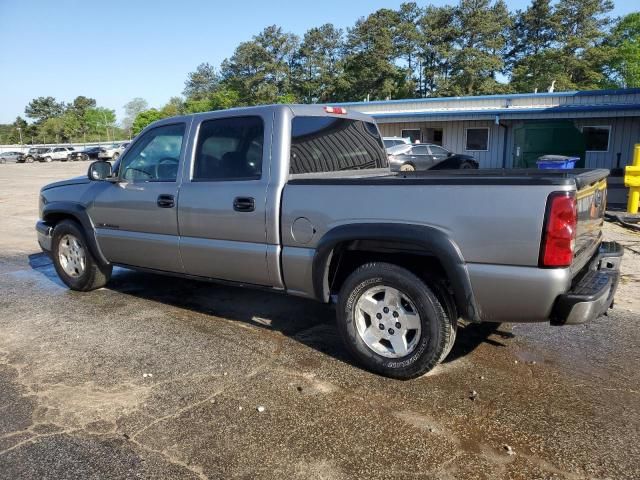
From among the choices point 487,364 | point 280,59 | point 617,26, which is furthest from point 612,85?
point 487,364

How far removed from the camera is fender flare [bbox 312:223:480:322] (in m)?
3.22

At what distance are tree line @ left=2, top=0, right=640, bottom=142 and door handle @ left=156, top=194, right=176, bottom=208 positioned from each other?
58.5 metres

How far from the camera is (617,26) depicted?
62750 millimetres

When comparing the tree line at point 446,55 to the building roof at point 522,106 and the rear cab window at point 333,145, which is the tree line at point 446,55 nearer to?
the building roof at point 522,106

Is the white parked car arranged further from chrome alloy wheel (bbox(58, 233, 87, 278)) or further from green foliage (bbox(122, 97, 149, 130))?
green foliage (bbox(122, 97, 149, 130))

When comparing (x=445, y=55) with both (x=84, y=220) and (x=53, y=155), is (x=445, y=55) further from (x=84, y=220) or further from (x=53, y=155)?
(x=84, y=220)

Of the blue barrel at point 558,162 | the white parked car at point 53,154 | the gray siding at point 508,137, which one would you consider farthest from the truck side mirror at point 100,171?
the white parked car at point 53,154

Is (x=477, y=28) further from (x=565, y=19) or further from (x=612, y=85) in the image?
(x=612, y=85)

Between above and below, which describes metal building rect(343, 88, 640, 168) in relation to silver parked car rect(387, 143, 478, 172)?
above

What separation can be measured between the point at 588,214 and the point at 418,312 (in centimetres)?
136

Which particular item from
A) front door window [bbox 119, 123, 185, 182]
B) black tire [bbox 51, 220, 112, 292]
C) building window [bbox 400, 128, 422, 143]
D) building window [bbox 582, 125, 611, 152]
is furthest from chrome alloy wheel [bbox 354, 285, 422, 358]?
building window [bbox 400, 128, 422, 143]

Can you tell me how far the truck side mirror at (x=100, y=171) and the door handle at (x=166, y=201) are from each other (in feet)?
2.88

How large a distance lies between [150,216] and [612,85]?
225 ft

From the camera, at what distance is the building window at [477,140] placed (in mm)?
24203
